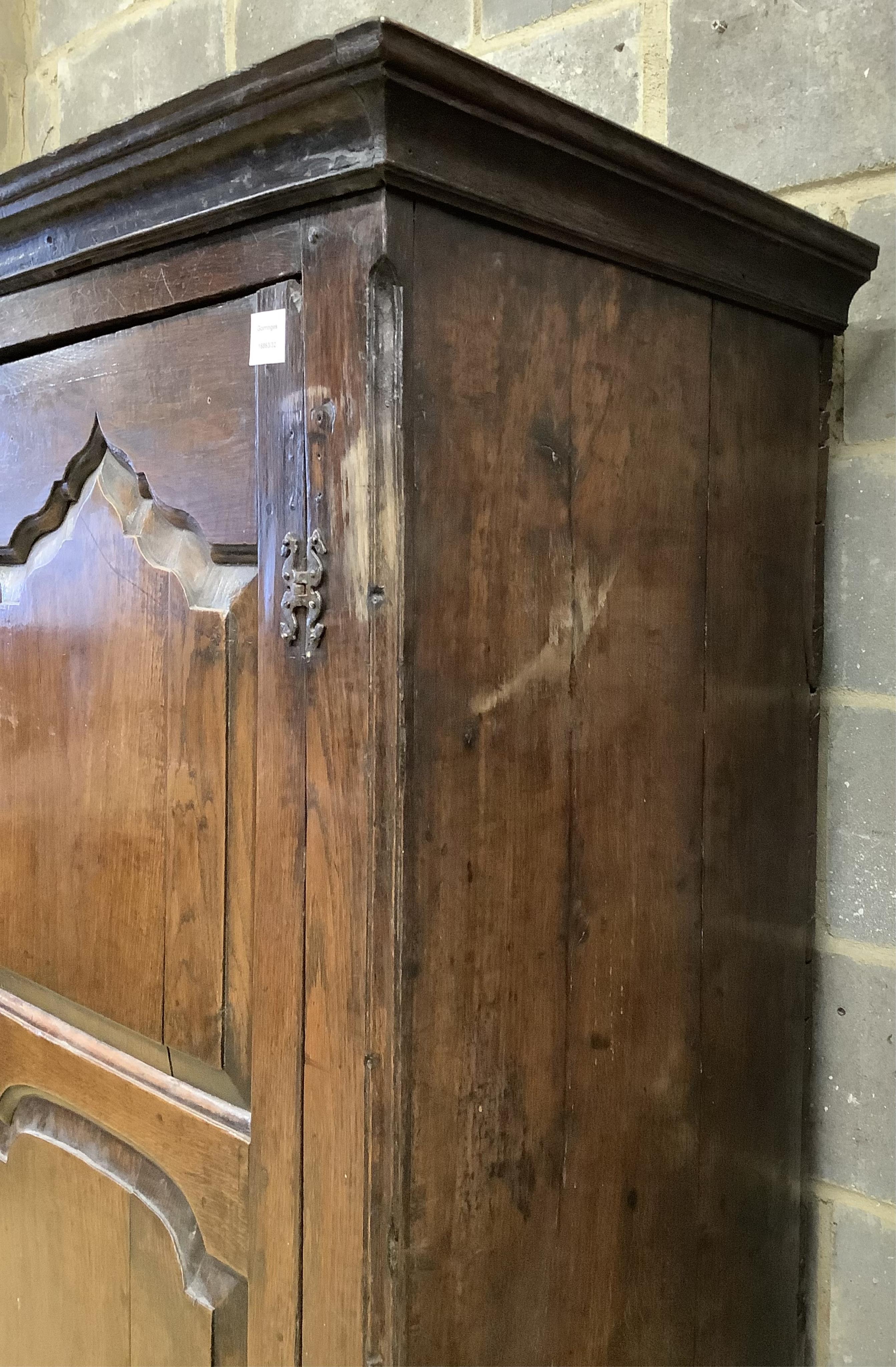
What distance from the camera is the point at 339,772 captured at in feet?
2.12

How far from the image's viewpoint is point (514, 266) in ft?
2.25

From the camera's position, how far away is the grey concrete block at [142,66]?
1630mm

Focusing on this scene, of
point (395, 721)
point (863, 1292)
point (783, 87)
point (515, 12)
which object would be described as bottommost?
point (863, 1292)

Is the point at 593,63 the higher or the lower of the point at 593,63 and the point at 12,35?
the lower

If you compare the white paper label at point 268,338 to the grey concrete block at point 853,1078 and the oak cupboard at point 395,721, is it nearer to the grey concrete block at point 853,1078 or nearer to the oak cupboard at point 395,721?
the oak cupboard at point 395,721

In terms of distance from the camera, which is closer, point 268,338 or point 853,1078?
point 268,338

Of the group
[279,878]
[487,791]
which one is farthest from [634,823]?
[279,878]

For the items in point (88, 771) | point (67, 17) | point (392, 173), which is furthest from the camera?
point (67, 17)

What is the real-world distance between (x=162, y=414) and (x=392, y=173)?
25 centimetres

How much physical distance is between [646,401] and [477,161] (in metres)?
0.22

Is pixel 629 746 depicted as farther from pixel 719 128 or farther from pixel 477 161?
pixel 719 128

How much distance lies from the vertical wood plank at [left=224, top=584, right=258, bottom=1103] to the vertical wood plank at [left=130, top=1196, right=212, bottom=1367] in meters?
0.17

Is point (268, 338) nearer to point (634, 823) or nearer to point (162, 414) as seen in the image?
point (162, 414)

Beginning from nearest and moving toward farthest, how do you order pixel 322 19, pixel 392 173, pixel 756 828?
1. pixel 392 173
2. pixel 756 828
3. pixel 322 19
